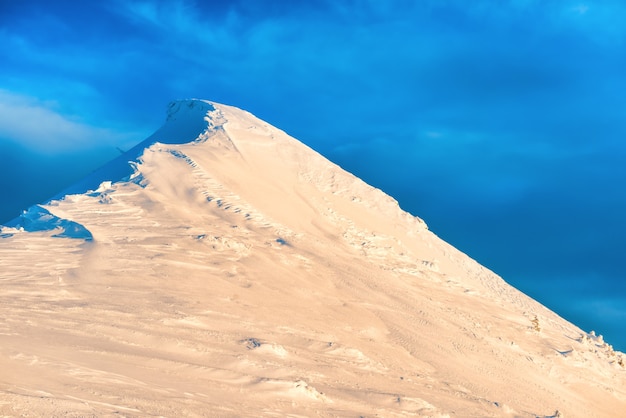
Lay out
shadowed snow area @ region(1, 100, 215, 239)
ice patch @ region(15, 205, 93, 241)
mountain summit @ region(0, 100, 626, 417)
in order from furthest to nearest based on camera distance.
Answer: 1. shadowed snow area @ region(1, 100, 215, 239)
2. ice patch @ region(15, 205, 93, 241)
3. mountain summit @ region(0, 100, 626, 417)

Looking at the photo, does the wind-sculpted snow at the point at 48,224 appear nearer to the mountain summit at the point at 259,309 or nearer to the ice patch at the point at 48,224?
the ice patch at the point at 48,224

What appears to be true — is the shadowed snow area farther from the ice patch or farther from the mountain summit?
the mountain summit

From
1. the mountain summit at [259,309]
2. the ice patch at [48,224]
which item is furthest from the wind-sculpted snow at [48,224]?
the mountain summit at [259,309]

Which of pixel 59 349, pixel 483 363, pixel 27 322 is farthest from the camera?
pixel 483 363

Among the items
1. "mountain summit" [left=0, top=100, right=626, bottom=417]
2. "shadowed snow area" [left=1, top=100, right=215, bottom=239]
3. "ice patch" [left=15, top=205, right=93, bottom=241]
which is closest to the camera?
"mountain summit" [left=0, top=100, right=626, bottom=417]

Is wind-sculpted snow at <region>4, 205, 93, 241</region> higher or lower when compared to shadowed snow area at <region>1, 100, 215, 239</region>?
lower

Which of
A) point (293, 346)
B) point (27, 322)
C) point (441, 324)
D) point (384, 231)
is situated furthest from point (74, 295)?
point (384, 231)

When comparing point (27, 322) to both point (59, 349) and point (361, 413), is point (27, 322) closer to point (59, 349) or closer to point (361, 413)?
point (59, 349)

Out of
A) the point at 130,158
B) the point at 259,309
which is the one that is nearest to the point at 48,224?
the point at 259,309

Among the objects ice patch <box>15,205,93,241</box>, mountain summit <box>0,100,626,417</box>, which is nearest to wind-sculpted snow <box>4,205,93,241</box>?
ice patch <box>15,205,93,241</box>
